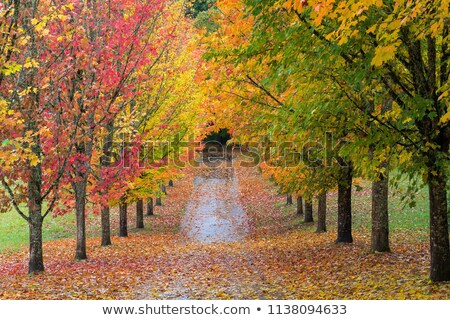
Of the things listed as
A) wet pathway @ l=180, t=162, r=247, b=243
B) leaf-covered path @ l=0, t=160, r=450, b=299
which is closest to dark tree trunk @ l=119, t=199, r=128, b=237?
leaf-covered path @ l=0, t=160, r=450, b=299

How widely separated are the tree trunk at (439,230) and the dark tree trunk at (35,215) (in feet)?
29.4

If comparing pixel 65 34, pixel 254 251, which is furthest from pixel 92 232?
pixel 65 34

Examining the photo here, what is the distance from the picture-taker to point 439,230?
9.27 meters

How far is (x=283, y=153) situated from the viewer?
15.1 m

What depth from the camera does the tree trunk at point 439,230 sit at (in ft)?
30.2

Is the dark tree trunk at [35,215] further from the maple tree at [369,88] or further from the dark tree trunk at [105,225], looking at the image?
the dark tree trunk at [105,225]

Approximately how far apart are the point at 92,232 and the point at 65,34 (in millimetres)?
17470

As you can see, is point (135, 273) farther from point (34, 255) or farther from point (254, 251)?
point (254, 251)

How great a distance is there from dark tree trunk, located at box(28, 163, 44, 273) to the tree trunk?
353 inches

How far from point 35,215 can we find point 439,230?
924 cm

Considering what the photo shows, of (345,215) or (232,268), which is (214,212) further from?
(232,268)

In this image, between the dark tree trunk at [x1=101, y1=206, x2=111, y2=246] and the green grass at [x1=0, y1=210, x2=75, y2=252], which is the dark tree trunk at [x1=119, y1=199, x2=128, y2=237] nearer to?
the dark tree trunk at [x1=101, y1=206, x2=111, y2=246]

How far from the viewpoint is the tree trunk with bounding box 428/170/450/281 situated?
9.20 m

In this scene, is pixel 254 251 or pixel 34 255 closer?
pixel 34 255
